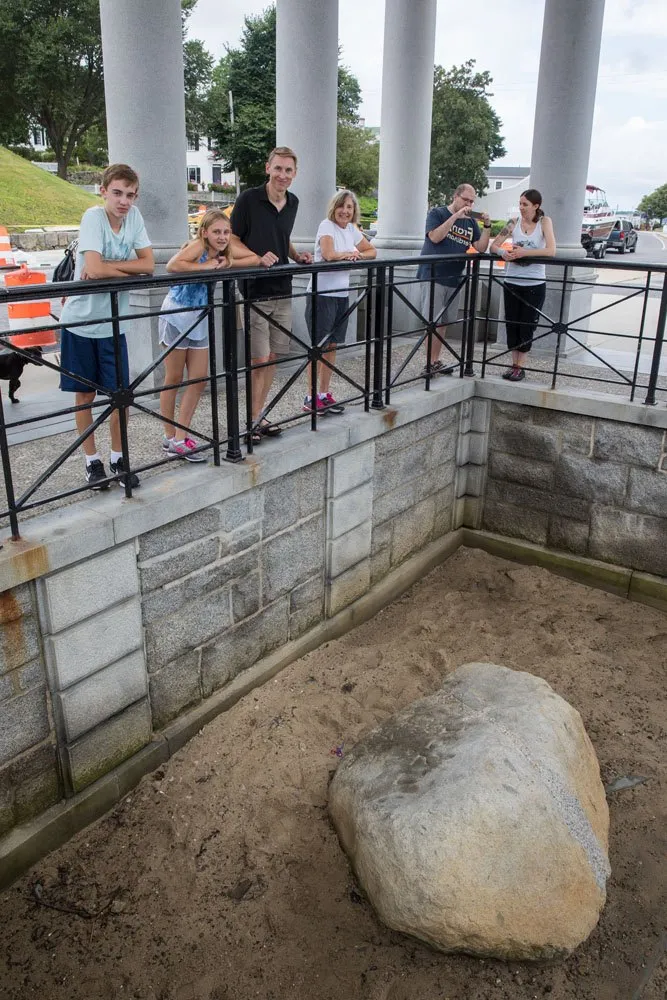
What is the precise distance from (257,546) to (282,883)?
1.79 m

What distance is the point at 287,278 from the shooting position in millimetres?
5590

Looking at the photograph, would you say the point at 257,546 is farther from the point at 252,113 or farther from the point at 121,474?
the point at 252,113

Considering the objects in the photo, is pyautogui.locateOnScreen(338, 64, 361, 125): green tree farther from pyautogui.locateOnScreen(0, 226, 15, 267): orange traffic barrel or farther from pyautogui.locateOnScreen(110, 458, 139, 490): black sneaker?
pyautogui.locateOnScreen(110, 458, 139, 490): black sneaker

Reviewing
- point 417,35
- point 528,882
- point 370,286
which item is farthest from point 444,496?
point 417,35

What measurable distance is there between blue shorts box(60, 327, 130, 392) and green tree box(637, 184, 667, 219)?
135 m

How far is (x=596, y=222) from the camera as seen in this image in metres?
31.8

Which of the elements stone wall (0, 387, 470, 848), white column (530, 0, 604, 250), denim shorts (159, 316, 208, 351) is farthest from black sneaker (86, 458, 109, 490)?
white column (530, 0, 604, 250)

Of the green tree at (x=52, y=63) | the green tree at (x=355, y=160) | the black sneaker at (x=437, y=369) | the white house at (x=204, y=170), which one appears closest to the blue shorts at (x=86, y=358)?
the black sneaker at (x=437, y=369)

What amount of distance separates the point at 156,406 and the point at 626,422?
3.56m

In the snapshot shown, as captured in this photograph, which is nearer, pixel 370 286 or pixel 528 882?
pixel 528 882

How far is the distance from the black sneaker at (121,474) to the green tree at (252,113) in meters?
43.8

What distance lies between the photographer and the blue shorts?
13.4ft

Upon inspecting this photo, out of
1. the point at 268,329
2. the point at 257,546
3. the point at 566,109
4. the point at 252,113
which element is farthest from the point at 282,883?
the point at 252,113

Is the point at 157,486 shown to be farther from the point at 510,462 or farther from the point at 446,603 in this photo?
the point at 510,462
